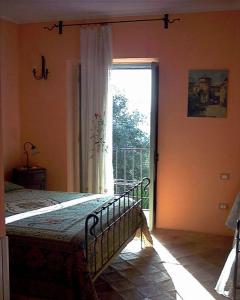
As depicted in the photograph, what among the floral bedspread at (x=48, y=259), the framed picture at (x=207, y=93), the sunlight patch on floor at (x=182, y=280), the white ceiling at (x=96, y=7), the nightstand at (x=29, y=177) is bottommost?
the sunlight patch on floor at (x=182, y=280)

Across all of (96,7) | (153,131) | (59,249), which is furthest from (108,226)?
(96,7)

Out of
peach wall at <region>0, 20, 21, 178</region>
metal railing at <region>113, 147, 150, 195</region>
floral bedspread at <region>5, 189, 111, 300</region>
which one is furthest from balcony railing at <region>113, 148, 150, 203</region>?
floral bedspread at <region>5, 189, 111, 300</region>

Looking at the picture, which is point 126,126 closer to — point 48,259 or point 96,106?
point 96,106

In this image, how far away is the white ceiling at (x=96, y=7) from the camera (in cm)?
384

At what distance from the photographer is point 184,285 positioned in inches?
120

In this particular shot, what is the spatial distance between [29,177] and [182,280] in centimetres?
223

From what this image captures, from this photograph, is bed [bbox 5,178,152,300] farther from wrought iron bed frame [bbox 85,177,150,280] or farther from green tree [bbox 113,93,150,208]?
green tree [bbox 113,93,150,208]

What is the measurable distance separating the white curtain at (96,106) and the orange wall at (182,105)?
0.15 m

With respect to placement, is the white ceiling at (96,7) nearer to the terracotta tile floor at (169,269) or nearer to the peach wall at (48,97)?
the peach wall at (48,97)

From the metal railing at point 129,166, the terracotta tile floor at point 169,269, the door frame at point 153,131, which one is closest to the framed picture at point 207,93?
the door frame at point 153,131

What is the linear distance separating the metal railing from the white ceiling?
5.57 feet

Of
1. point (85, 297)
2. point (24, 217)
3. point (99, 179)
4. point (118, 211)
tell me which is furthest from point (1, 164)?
point (99, 179)

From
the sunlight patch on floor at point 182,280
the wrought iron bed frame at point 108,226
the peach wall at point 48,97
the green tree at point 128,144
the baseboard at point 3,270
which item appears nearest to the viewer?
the baseboard at point 3,270

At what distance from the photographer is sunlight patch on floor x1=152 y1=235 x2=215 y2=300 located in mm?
2867
